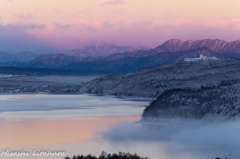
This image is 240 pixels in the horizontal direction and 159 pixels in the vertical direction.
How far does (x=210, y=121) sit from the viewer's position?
28.6 metres

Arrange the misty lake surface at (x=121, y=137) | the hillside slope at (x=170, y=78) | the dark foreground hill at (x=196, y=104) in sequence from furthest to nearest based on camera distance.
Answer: the hillside slope at (x=170, y=78) < the dark foreground hill at (x=196, y=104) < the misty lake surface at (x=121, y=137)

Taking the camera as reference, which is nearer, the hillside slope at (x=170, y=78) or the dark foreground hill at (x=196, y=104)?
the dark foreground hill at (x=196, y=104)

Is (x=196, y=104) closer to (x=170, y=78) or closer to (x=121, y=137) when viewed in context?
(x=121, y=137)

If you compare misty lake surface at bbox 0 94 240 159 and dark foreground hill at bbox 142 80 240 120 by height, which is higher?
dark foreground hill at bbox 142 80 240 120

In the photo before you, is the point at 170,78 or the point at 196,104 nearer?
the point at 196,104

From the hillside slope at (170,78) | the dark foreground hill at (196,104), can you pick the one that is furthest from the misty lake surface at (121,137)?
the hillside slope at (170,78)

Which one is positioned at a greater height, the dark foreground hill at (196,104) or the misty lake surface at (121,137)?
the dark foreground hill at (196,104)

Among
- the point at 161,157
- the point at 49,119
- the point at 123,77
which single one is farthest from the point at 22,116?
the point at 123,77

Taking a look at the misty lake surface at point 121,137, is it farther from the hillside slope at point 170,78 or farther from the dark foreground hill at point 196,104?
the hillside slope at point 170,78

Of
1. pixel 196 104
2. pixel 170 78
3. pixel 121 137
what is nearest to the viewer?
pixel 121 137

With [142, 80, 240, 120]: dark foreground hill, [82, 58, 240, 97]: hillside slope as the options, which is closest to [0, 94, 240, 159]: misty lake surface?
[142, 80, 240, 120]: dark foreground hill

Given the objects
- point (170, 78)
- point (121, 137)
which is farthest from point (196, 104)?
point (170, 78)

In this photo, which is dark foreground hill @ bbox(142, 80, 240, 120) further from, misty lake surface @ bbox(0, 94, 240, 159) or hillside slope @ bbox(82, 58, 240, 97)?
hillside slope @ bbox(82, 58, 240, 97)

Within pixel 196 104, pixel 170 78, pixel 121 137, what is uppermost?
pixel 196 104
